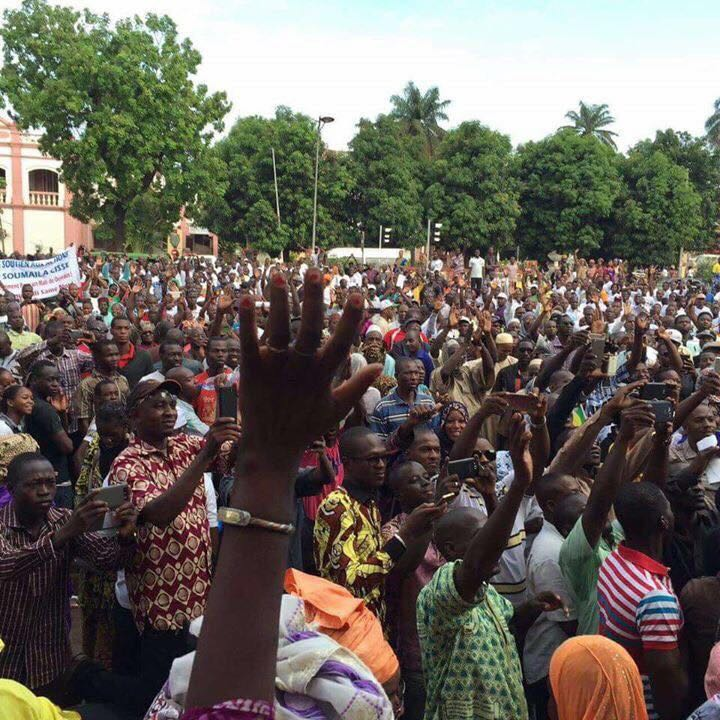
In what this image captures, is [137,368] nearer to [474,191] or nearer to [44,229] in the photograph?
[474,191]

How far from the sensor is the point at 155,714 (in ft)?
5.56

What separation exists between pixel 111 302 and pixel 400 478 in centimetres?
950

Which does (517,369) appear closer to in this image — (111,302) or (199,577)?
(199,577)

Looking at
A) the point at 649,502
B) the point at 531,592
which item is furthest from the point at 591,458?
the point at 649,502

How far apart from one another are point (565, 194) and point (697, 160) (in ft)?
34.0

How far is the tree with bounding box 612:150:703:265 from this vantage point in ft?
136

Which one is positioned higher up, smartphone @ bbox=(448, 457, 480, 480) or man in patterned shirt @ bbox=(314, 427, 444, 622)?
smartphone @ bbox=(448, 457, 480, 480)

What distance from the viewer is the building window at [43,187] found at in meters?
49.2

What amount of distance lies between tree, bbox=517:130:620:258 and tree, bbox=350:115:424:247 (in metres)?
5.85

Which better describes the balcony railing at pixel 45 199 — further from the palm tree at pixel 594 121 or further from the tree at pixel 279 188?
the palm tree at pixel 594 121

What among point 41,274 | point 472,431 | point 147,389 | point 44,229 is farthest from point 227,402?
point 44,229

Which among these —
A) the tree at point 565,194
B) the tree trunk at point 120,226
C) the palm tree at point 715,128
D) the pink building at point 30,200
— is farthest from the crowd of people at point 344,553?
the palm tree at point 715,128

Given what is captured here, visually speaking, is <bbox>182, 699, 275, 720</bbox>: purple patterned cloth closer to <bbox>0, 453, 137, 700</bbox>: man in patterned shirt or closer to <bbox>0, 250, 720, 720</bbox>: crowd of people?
<bbox>0, 250, 720, 720</bbox>: crowd of people

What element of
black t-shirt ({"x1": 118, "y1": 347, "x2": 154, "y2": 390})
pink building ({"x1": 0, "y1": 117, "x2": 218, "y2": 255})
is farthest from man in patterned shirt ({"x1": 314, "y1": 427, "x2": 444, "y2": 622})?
pink building ({"x1": 0, "y1": 117, "x2": 218, "y2": 255})
